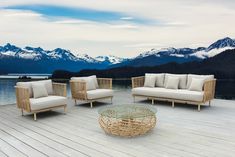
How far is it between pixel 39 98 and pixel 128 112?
2188 millimetres

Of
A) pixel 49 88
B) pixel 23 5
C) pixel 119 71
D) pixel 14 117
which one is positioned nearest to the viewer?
pixel 14 117

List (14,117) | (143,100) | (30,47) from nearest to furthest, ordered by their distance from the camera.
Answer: (14,117) < (143,100) < (30,47)

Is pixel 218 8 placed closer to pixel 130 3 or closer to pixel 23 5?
pixel 130 3

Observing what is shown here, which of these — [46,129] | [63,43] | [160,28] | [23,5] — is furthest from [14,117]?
[160,28]

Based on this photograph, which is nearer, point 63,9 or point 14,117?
point 14,117

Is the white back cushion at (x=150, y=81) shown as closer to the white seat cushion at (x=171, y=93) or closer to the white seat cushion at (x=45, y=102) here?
the white seat cushion at (x=171, y=93)

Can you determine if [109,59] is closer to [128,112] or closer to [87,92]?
[87,92]

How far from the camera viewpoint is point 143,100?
273 inches

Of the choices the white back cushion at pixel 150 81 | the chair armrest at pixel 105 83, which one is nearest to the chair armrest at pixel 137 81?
the white back cushion at pixel 150 81

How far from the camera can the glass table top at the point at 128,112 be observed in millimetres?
3933

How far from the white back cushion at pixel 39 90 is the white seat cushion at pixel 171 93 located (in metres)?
2.33

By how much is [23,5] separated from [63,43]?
2221 mm

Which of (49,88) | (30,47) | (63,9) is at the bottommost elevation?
(49,88)

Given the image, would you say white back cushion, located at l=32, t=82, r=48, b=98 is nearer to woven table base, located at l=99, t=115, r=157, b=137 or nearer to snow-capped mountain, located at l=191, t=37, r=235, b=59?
woven table base, located at l=99, t=115, r=157, b=137
